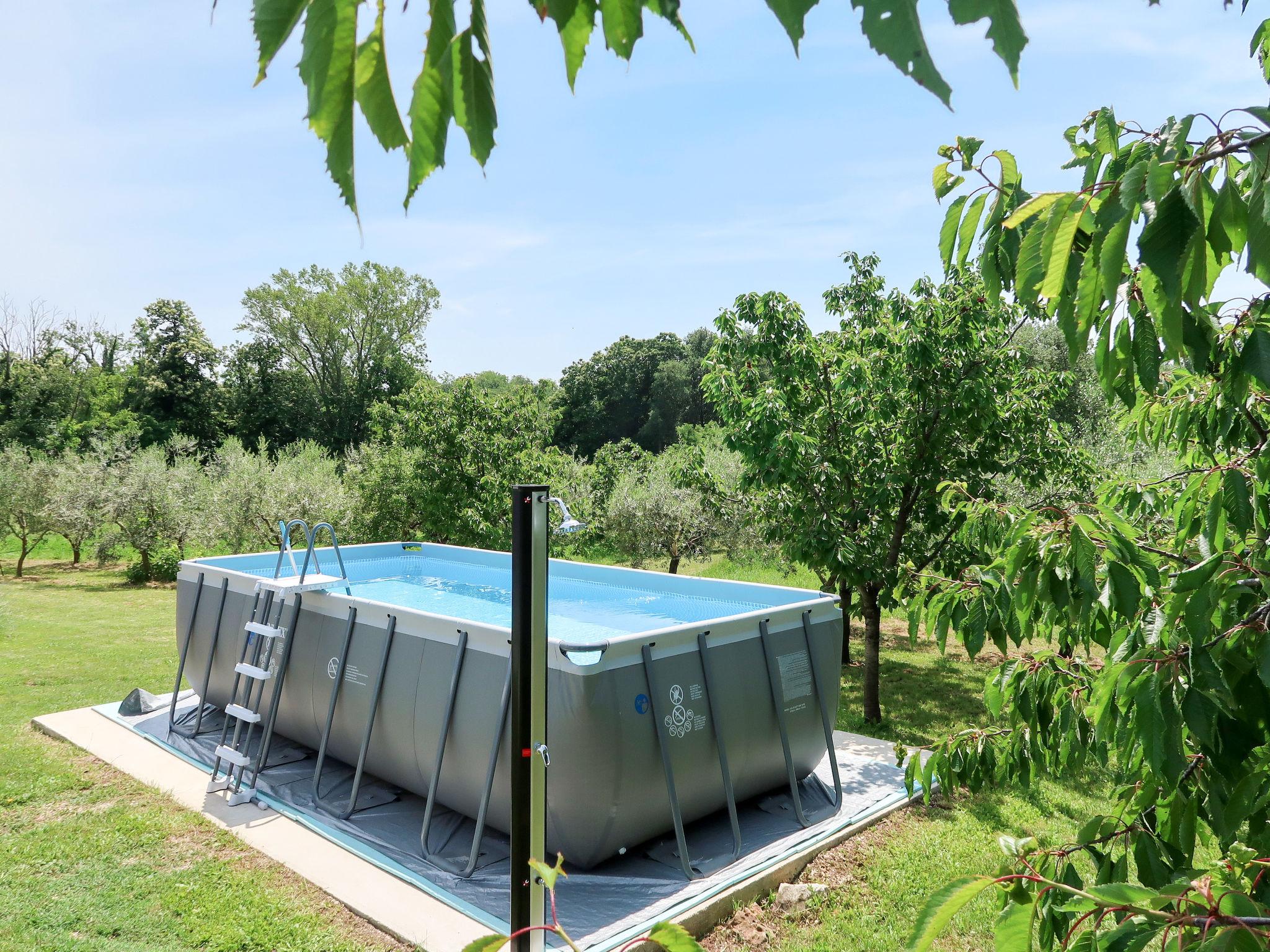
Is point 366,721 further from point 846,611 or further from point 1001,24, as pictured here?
point 1001,24

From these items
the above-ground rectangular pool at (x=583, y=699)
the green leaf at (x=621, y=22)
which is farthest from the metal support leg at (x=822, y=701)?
the green leaf at (x=621, y=22)

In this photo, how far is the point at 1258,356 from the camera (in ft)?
4.36

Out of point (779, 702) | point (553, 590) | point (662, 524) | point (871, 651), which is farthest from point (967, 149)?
point (662, 524)

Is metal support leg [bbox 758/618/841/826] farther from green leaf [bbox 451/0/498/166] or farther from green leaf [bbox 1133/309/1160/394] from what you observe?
green leaf [bbox 451/0/498/166]

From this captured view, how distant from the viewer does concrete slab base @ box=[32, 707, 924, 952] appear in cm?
399

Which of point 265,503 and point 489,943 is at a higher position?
point 489,943

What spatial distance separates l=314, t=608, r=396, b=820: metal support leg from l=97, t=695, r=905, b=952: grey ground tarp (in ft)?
0.24

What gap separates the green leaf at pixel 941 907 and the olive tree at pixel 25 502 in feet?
64.9

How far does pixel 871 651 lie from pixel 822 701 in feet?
5.68

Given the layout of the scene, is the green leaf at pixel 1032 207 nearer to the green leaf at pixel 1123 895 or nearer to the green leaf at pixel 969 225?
the green leaf at pixel 969 225

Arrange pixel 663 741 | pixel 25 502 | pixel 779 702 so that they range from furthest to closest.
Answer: pixel 25 502, pixel 779 702, pixel 663 741

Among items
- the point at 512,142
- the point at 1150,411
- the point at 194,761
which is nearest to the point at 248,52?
the point at 512,142

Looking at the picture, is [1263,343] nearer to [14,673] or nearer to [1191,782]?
[1191,782]

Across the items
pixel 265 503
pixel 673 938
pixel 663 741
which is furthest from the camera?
pixel 265 503
